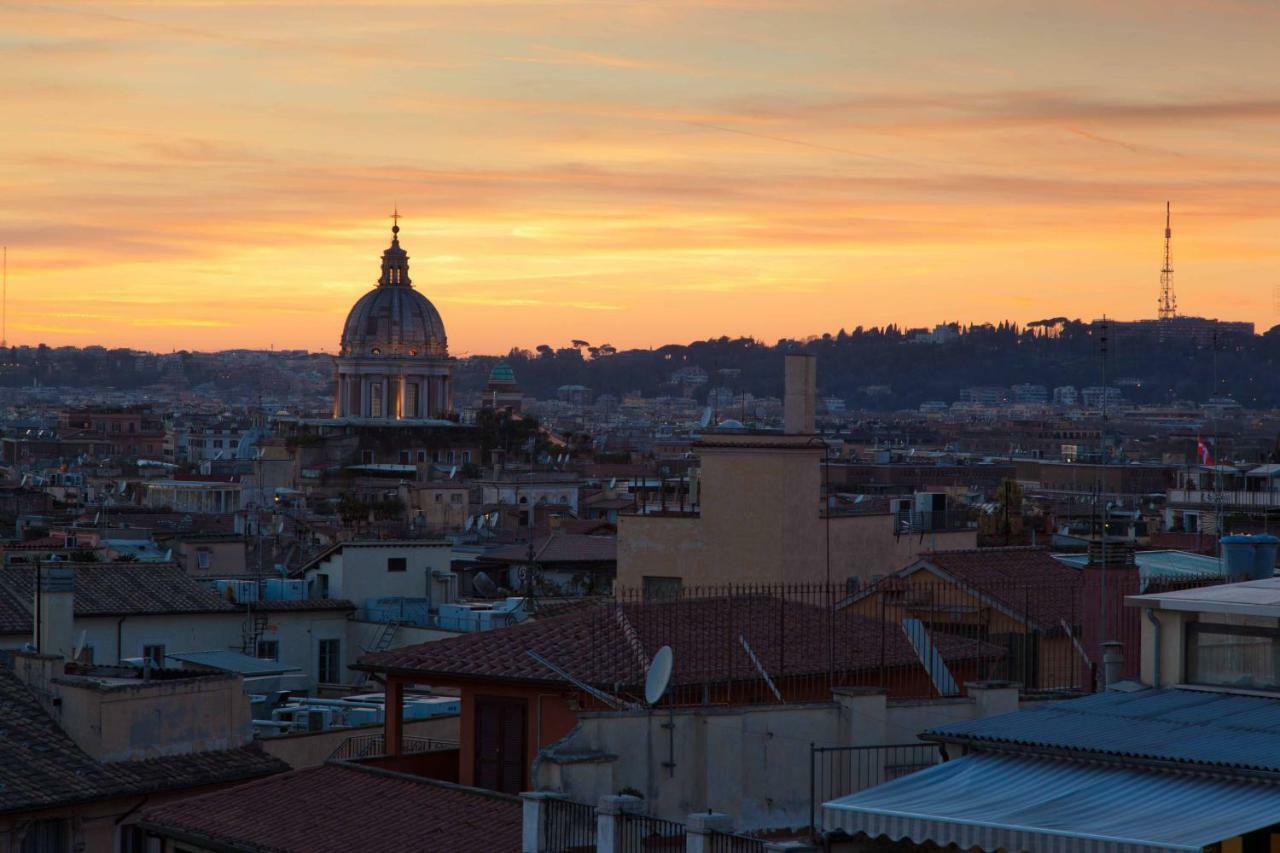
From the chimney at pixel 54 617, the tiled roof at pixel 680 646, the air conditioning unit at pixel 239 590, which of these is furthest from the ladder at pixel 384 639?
the tiled roof at pixel 680 646

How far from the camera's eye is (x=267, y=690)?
22781 mm

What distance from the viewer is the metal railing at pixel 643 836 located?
11.0m

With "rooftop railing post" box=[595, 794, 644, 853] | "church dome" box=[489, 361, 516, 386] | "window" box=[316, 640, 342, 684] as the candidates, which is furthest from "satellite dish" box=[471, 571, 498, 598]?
"church dome" box=[489, 361, 516, 386]

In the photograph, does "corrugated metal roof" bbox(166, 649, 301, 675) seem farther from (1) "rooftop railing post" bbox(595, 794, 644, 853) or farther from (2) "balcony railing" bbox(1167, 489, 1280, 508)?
(2) "balcony railing" bbox(1167, 489, 1280, 508)

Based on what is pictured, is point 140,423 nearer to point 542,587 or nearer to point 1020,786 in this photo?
point 542,587

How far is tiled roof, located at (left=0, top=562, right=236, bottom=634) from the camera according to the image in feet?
76.2

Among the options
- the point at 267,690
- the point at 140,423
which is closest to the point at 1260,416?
the point at 140,423

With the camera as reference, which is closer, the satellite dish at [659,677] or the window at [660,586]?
the satellite dish at [659,677]

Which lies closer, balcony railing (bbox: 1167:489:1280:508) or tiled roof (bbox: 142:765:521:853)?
tiled roof (bbox: 142:765:521:853)

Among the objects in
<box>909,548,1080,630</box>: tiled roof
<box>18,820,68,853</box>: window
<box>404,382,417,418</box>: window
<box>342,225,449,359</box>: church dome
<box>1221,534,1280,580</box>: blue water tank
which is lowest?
<box>18,820,68,853</box>: window

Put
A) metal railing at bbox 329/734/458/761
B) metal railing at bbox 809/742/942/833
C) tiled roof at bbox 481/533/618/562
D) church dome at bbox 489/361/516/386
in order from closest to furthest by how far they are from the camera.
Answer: metal railing at bbox 809/742/942/833 < metal railing at bbox 329/734/458/761 < tiled roof at bbox 481/533/618/562 < church dome at bbox 489/361/516/386

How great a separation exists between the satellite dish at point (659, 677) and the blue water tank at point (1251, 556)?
5.28 meters

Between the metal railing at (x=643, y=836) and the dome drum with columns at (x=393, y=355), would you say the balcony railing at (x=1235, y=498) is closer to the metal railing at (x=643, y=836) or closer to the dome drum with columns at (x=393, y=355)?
the metal railing at (x=643, y=836)

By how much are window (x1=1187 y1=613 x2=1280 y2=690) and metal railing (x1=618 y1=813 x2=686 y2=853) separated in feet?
9.16
